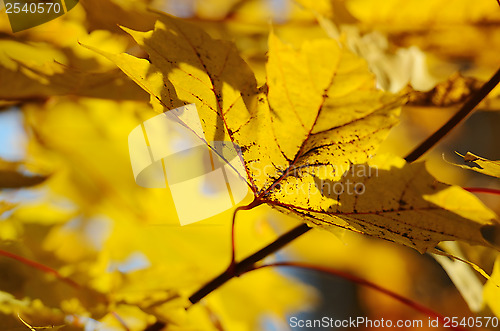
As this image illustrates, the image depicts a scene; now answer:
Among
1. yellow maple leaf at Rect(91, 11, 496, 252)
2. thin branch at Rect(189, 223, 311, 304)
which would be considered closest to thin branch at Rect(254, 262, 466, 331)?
thin branch at Rect(189, 223, 311, 304)

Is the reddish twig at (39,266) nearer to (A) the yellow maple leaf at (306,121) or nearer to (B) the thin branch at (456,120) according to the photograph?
(A) the yellow maple leaf at (306,121)

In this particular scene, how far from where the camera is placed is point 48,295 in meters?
0.45

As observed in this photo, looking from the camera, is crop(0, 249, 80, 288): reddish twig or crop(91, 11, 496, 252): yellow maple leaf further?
crop(0, 249, 80, 288): reddish twig

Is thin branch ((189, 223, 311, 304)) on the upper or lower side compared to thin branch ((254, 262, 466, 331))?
upper

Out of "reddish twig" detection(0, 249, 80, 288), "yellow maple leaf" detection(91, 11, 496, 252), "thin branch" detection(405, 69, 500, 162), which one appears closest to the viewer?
"yellow maple leaf" detection(91, 11, 496, 252)

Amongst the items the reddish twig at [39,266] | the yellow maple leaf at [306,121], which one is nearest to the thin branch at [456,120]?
the yellow maple leaf at [306,121]

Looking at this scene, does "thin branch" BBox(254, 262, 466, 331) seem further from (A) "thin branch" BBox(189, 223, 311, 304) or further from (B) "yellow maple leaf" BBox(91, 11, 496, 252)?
(B) "yellow maple leaf" BBox(91, 11, 496, 252)

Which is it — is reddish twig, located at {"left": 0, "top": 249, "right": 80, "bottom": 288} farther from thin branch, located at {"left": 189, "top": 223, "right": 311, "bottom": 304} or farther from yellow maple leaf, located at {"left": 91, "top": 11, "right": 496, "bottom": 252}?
yellow maple leaf, located at {"left": 91, "top": 11, "right": 496, "bottom": 252}

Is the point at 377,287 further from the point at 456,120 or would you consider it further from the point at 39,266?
the point at 39,266

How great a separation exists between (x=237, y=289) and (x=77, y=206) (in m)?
0.31

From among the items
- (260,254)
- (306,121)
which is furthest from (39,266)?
(306,121)

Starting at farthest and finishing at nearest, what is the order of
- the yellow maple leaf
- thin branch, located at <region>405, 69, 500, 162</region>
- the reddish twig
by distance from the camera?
the reddish twig → thin branch, located at <region>405, 69, 500, 162</region> → the yellow maple leaf

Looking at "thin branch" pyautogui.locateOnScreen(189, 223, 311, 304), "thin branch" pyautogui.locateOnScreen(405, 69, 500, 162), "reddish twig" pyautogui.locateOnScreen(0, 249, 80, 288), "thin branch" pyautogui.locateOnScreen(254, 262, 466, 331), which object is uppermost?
"thin branch" pyautogui.locateOnScreen(405, 69, 500, 162)

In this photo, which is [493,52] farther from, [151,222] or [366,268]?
[366,268]
